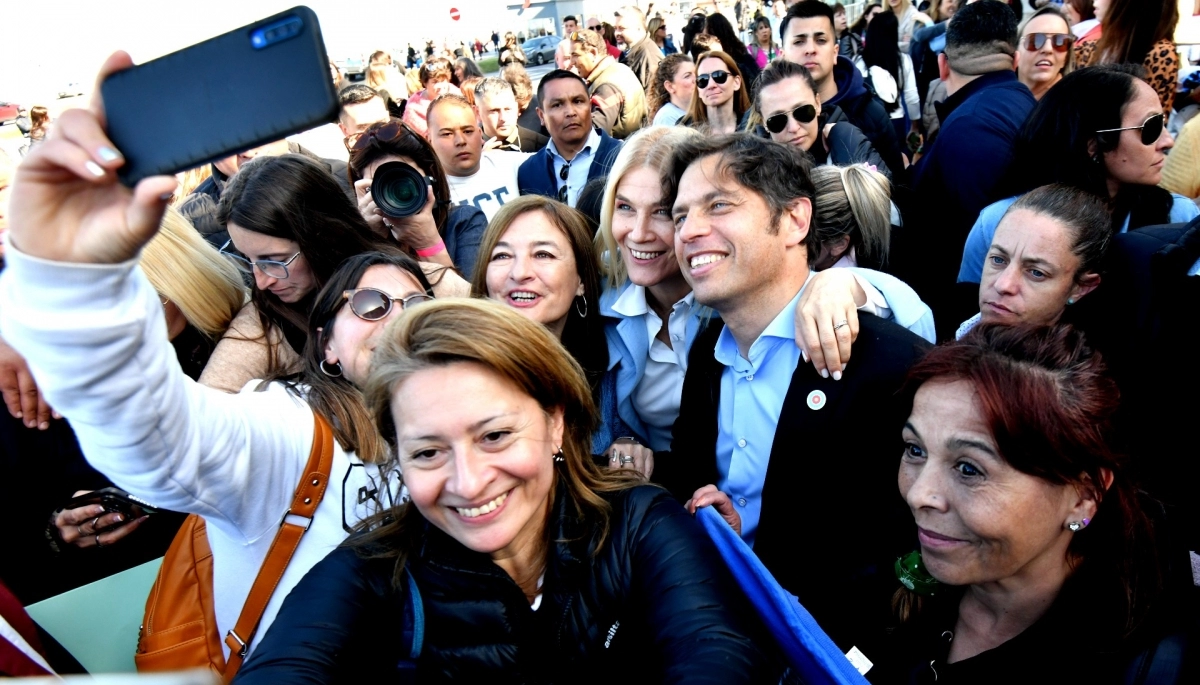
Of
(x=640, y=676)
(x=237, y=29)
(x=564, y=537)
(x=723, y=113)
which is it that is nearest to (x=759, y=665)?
(x=640, y=676)

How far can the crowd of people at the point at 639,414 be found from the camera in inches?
51.4

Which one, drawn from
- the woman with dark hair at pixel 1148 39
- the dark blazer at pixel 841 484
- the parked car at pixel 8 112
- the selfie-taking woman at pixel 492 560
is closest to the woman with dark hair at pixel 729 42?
the woman with dark hair at pixel 1148 39

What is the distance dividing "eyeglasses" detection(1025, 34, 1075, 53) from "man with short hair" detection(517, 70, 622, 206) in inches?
96.0

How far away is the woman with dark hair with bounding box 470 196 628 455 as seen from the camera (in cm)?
259

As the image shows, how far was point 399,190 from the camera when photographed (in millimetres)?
3191

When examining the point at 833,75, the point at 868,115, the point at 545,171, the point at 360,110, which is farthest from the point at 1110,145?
the point at 360,110

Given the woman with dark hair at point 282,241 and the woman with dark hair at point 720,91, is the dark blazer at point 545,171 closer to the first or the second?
the woman with dark hair at point 720,91

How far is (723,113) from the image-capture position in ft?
16.5

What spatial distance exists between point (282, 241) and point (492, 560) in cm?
164

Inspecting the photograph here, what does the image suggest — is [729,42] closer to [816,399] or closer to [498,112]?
[498,112]

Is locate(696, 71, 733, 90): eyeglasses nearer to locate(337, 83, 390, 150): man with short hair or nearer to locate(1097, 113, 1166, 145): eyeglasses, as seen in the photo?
locate(337, 83, 390, 150): man with short hair

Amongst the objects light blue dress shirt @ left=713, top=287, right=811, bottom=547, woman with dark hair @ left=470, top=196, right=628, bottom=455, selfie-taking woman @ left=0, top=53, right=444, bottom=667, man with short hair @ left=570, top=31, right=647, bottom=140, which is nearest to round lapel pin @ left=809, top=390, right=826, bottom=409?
light blue dress shirt @ left=713, top=287, right=811, bottom=547

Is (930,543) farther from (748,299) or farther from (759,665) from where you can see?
(748,299)

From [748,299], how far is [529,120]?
5917 millimetres
